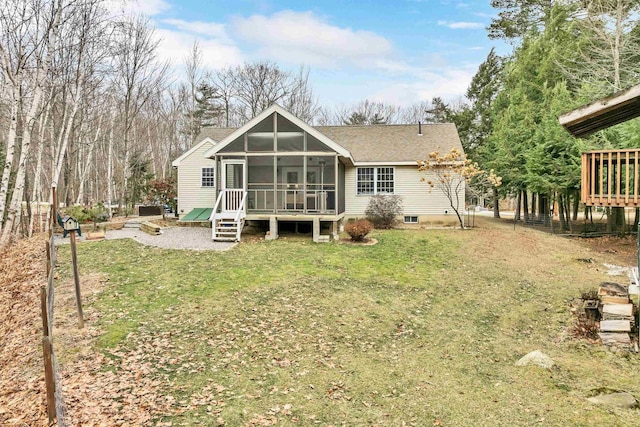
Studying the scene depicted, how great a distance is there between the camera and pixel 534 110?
79.2ft

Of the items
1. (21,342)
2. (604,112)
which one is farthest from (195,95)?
(604,112)

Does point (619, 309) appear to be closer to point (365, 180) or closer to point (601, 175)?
point (601, 175)

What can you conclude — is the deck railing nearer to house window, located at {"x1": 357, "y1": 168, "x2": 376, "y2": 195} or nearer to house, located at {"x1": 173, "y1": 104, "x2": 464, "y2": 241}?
house, located at {"x1": 173, "y1": 104, "x2": 464, "y2": 241}

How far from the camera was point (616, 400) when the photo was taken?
5.15 meters

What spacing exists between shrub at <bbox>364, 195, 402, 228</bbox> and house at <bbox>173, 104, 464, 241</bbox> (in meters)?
0.53

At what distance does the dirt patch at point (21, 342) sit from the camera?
4742mm

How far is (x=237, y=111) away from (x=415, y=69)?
19.0 meters

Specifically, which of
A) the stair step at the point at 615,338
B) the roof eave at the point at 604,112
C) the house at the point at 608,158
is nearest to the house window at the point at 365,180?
the roof eave at the point at 604,112

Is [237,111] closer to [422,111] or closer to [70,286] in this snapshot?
[422,111]

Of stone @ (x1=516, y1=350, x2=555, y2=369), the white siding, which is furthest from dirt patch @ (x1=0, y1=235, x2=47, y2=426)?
the white siding

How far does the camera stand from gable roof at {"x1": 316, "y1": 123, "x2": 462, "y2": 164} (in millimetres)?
20188

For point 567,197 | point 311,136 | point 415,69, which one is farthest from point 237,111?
point 567,197

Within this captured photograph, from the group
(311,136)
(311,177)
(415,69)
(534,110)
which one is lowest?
(311,177)

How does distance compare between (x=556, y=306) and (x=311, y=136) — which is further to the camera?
(x=311, y=136)
